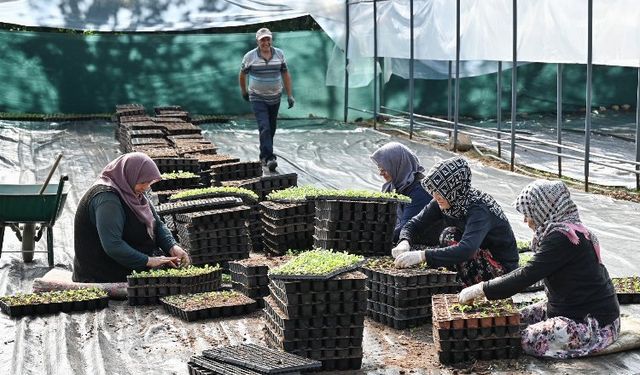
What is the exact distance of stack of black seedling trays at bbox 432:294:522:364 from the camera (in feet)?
21.4

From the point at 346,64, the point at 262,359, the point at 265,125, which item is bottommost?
the point at 262,359

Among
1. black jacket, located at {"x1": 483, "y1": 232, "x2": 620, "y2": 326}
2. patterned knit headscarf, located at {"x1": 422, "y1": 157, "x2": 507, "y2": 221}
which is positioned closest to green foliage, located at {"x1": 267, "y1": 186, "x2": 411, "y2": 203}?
patterned knit headscarf, located at {"x1": 422, "y1": 157, "x2": 507, "y2": 221}

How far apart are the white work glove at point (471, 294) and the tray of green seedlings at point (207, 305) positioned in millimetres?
1744

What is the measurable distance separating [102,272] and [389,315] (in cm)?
246

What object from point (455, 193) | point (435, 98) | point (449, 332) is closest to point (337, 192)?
point (455, 193)

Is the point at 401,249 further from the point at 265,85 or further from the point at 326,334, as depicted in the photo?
the point at 265,85

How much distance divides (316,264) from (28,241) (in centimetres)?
418

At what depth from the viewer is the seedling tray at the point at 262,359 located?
591 cm

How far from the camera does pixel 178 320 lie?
7730 mm

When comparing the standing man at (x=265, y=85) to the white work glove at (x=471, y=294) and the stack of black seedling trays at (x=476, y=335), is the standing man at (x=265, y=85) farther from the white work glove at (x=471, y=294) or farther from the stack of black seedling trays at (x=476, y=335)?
the stack of black seedling trays at (x=476, y=335)

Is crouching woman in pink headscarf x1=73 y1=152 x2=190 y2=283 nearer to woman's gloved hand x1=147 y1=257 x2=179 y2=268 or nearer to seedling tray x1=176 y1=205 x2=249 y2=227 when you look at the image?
woman's gloved hand x1=147 y1=257 x2=179 y2=268

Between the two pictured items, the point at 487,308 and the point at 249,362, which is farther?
the point at 487,308

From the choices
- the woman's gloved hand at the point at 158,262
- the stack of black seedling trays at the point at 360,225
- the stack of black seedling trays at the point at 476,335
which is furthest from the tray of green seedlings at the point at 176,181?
the stack of black seedling trays at the point at 476,335

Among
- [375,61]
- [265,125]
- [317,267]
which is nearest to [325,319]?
[317,267]
